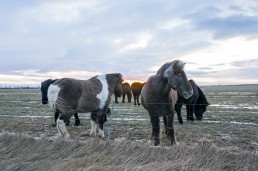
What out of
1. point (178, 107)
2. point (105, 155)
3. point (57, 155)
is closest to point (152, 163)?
point (105, 155)

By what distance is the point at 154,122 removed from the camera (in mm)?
7379

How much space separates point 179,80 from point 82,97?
332cm

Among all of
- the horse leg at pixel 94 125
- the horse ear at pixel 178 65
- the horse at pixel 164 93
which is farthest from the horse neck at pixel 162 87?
the horse leg at pixel 94 125

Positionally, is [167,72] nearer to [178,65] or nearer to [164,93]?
[178,65]

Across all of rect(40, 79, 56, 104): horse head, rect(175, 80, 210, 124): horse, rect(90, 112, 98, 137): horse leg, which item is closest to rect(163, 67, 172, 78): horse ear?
rect(90, 112, 98, 137): horse leg

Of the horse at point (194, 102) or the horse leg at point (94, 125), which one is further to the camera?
the horse at point (194, 102)

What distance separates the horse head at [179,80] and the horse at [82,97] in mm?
3094

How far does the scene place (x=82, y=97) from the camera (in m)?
8.88

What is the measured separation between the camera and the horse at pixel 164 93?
6.71m

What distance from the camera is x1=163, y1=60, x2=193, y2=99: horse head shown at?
6.59 metres

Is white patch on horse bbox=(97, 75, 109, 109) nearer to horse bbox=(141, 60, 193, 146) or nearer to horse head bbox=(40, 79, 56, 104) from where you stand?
horse bbox=(141, 60, 193, 146)

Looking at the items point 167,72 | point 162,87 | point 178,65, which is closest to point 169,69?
point 167,72

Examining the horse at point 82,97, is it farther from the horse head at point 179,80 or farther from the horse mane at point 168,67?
the horse head at point 179,80

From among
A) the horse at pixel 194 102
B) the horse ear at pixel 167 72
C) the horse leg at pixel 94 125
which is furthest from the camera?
the horse at pixel 194 102
